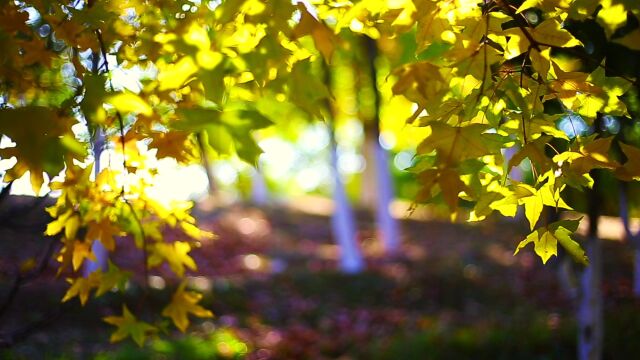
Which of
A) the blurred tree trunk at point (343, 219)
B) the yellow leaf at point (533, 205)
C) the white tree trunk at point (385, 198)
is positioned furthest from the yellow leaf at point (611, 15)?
the white tree trunk at point (385, 198)

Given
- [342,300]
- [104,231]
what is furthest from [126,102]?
[342,300]

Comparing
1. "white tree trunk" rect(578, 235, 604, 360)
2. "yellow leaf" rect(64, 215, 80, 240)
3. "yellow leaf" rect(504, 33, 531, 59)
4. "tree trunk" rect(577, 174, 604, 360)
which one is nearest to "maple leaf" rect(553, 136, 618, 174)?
"yellow leaf" rect(504, 33, 531, 59)

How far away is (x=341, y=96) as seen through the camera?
46.7ft

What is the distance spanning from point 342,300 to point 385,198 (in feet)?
8.56

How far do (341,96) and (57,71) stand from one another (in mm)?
12235

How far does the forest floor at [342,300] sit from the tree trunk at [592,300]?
499 mm

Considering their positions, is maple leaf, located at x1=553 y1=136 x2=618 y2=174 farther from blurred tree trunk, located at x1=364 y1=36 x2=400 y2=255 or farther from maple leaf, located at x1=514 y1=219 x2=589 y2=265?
blurred tree trunk, located at x1=364 y1=36 x2=400 y2=255

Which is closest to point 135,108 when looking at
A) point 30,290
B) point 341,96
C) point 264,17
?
point 264,17

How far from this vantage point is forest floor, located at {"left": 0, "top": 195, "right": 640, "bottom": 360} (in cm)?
438

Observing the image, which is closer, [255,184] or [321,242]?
[321,242]

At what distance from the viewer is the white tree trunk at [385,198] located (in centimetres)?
1047

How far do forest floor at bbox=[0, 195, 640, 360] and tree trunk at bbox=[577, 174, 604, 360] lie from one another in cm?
50

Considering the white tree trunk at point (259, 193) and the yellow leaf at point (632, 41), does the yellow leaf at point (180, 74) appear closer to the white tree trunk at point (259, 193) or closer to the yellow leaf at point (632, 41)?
the yellow leaf at point (632, 41)

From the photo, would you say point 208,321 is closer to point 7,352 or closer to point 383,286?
point 383,286
